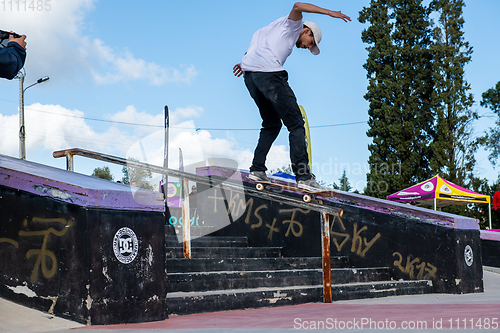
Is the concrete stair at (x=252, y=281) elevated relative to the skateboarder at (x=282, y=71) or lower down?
lower down

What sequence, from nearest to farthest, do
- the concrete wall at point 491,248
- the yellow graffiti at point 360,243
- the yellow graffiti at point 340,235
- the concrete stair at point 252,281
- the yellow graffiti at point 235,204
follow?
the concrete stair at point 252,281 → the yellow graffiti at point 360,243 → the yellow graffiti at point 340,235 → the yellow graffiti at point 235,204 → the concrete wall at point 491,248

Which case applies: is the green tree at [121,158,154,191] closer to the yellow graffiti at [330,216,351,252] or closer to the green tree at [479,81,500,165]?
the yellow graffiti at [330,216,351,252]

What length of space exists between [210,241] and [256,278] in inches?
65.8

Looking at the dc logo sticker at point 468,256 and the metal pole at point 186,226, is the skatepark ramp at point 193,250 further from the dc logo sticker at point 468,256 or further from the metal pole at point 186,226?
the metal pole at point 186,226

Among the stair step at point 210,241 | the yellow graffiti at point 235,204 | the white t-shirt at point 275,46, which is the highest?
the white t-shirt at point 275,46

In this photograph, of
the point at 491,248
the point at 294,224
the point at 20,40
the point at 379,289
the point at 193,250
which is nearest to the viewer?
the point at 20,40

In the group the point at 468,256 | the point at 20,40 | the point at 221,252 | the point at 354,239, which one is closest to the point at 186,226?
the point at 221,252

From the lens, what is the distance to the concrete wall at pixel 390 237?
577cm

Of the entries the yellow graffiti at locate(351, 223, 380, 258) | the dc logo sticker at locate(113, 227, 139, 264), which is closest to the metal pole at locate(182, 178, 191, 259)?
the dc logo sticker at locate(113, 227, 139, 264)

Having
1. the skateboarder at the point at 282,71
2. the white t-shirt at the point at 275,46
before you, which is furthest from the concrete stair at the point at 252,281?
the white t-shirt at the point at 275,46

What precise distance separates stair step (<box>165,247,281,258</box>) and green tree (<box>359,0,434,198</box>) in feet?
69.3

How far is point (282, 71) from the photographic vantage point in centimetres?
480

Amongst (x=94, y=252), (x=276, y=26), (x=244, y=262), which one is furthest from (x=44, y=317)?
(x=276, y=26)

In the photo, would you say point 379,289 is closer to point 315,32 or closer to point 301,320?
point 301,320
